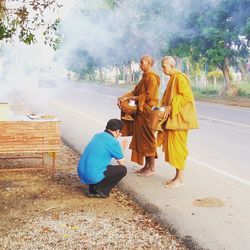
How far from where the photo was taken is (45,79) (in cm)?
4256

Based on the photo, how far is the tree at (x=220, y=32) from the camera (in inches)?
898

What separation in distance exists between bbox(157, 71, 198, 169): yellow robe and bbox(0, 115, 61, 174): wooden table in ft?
5.19

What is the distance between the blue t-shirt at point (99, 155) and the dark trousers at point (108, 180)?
0.05 meters

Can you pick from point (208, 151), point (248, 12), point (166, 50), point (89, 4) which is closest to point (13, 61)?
point (89, 4)

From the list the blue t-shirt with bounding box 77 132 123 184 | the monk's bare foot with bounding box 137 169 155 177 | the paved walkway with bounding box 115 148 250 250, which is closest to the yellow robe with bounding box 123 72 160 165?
the monk's bare foot with bounding box 137 169 155 177

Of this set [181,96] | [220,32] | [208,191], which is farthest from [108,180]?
[220,32]

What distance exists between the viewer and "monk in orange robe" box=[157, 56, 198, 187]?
6152mm

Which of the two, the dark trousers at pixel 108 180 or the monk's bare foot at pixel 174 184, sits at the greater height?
the dark trousers at pixel 108 180

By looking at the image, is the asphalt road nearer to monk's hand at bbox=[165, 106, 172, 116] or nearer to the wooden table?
monk's hand at bbox=[165, 106, 172, 116]

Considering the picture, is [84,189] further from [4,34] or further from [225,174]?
[4,34]

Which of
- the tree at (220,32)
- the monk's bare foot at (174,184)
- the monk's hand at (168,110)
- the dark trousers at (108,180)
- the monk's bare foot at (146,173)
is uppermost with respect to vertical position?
the tree at (220,32)

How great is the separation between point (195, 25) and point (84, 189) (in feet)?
65.9

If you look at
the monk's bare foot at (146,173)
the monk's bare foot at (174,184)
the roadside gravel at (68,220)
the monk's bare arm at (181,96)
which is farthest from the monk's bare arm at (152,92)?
the roadside gravel at (68,220)

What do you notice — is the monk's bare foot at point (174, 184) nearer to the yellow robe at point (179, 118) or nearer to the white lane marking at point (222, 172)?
the yellow robe at point (179, 118)
